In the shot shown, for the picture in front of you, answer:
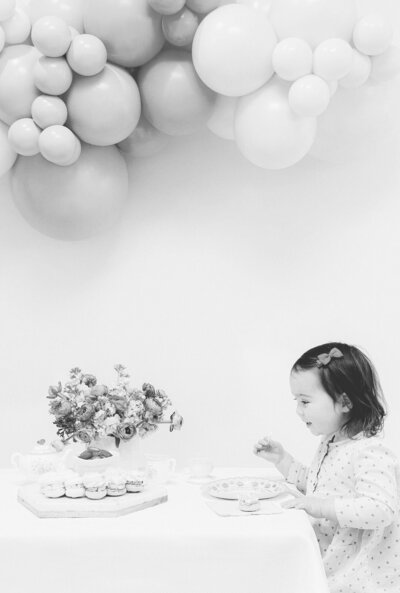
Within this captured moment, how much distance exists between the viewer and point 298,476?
5.61 feet

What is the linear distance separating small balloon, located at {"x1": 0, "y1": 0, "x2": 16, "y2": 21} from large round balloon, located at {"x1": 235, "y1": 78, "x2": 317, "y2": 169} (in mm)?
625

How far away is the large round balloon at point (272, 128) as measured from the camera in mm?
1752

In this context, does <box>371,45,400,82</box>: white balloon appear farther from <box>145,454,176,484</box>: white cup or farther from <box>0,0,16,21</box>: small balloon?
<box>145,454,176,484</box>: white cup

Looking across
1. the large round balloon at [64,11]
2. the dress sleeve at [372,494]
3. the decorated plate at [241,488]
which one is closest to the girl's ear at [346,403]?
the dress sleeve at [372,494]

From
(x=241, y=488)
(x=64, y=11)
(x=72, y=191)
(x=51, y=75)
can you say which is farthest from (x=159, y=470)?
(x=64, y=11)

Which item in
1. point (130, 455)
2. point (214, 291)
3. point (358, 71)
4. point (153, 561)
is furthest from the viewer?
point (214, 291)

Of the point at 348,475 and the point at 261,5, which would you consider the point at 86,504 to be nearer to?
the point at 348,475

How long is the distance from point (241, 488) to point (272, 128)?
2.83 ft

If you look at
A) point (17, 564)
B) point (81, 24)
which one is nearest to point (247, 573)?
point (17, 564)

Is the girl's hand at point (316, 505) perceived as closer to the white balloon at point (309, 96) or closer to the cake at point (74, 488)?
the cake at point (74, 488)

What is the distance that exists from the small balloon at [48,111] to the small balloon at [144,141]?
23 cm

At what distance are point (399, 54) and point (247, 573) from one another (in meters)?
1.28

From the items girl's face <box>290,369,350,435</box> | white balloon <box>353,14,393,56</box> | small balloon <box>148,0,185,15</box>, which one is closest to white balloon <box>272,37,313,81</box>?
white balloon <box>353,14,393,56</box>

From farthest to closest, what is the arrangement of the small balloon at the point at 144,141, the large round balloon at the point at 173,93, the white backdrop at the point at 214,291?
the white backdrop at the point at 214,291 → the small balloon at the point at 144,141 → the large round balloon at the point at 173,93
